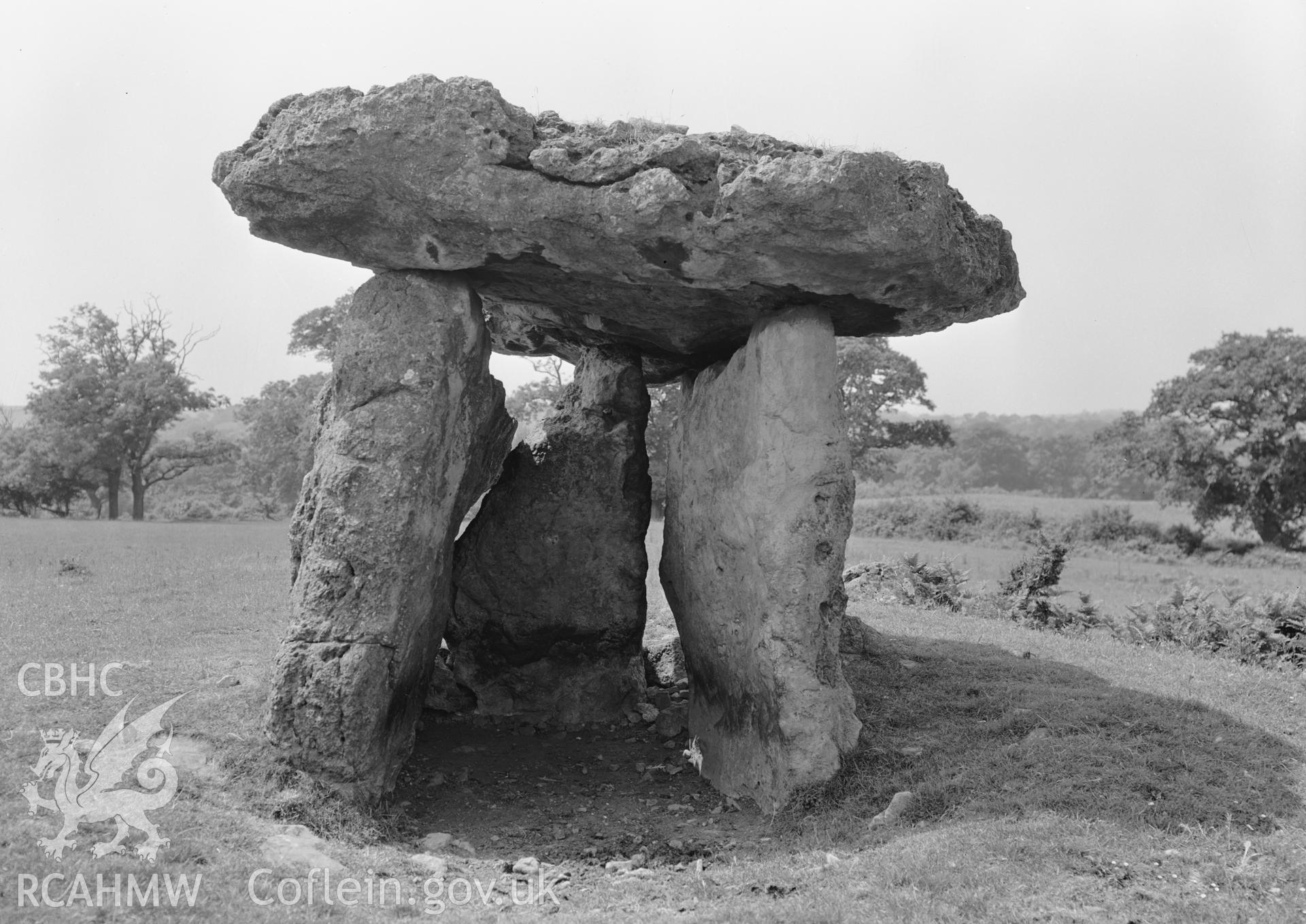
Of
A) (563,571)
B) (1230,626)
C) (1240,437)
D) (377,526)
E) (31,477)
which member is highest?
(1240,437)

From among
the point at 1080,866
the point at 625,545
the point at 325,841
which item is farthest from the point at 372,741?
the point at 1080,866

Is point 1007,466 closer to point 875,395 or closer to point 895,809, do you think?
point 875,395

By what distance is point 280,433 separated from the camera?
45.0m

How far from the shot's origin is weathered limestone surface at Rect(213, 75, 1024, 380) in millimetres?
7633

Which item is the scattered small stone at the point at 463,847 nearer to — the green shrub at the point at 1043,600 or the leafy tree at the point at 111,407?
the green shrub at the point at 1043,600

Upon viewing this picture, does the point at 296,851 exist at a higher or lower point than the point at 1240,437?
lower

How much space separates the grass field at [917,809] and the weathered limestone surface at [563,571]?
0.83 m

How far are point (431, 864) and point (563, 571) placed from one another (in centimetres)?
390

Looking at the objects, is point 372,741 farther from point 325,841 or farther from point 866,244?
point 866,244

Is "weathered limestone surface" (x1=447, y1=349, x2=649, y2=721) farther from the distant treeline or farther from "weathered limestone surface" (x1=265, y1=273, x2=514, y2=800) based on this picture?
the distant treeline

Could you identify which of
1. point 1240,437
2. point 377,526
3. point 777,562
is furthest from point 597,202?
point 1240,437

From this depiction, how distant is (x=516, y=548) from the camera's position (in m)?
10.5

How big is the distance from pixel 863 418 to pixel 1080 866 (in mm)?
35020

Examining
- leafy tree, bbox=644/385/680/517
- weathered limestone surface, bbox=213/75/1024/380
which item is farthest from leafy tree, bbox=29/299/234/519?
weathered limestone surface, bbox=213/75/1024/380
